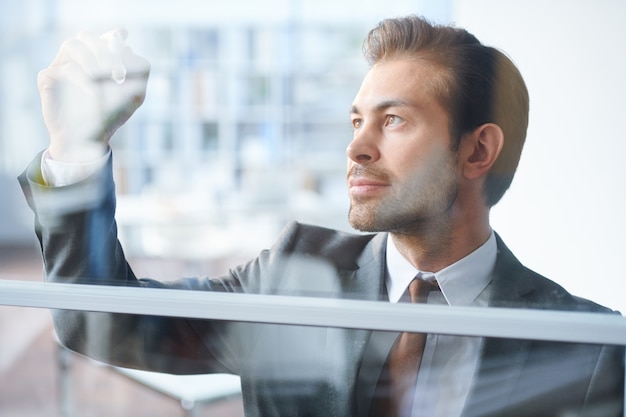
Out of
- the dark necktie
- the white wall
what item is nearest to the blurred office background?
the white wall

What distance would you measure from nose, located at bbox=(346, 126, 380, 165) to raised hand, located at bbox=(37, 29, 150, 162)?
237mm

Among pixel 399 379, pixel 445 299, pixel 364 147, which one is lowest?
pixel 399 379

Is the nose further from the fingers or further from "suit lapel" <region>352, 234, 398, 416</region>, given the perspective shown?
the fingers

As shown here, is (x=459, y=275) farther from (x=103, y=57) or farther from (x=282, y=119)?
(x=103, y=57)

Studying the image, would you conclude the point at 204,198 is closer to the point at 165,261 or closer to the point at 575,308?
the point at 165,261

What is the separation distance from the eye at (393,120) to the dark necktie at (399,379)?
0.22 meters

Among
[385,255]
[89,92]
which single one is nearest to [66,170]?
[89,92]

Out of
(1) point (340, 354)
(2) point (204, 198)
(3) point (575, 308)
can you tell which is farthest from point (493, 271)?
(2) point (204, 198)

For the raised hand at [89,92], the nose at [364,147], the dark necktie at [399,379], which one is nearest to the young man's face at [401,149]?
the nose at [364,147]

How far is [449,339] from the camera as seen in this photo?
2.44 ft

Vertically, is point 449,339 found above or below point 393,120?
below

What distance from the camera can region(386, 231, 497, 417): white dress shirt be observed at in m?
0.72

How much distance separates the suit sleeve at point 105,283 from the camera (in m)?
0.78

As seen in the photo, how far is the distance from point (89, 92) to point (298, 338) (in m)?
0.36
